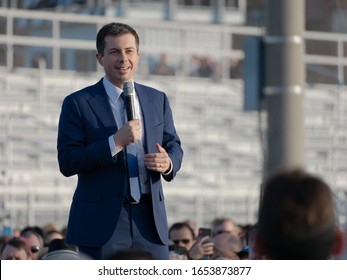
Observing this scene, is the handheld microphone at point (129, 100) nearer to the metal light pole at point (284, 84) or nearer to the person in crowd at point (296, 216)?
the metal light pole at point (284, 84)

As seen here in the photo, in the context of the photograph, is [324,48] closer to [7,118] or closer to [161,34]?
[161,34]

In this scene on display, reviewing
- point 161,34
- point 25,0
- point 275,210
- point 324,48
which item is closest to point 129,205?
point 275,210

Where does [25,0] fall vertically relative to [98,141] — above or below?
above

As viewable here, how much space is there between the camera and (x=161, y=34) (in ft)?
92.6

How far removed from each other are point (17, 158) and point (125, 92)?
13539 mm

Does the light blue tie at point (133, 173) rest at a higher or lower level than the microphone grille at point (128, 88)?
lower

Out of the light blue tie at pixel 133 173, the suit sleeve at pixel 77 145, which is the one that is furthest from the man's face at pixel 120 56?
the light blue tie at pixel 133 173

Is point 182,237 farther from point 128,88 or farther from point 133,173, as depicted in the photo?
point 128,88

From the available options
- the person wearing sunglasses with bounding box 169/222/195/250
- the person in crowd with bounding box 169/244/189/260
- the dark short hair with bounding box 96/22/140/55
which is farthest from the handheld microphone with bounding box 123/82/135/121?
the person wearing sunglasses with bounding box 169/222/195/250

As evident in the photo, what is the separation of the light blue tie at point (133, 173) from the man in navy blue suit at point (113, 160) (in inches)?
0.5

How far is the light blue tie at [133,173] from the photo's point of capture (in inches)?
253

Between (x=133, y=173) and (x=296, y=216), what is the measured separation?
283 cm

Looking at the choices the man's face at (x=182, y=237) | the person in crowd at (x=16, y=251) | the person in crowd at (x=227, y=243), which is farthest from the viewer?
the man's face at (x=182, y=237)

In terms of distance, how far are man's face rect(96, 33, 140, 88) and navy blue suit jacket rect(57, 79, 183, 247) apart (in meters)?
0.09
